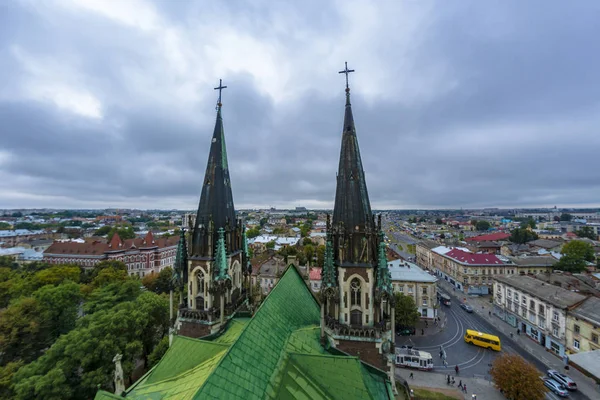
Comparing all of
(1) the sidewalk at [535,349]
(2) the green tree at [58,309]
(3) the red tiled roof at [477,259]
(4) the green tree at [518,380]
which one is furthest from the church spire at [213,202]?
(3) the red tiled roof at [477,259]

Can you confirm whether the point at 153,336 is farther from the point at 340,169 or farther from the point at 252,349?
the point at 340,169

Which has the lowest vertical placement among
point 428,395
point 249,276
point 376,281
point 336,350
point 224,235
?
point 428,395

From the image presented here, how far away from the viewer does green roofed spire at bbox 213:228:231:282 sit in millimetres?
16625

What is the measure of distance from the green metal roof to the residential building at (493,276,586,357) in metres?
36.4

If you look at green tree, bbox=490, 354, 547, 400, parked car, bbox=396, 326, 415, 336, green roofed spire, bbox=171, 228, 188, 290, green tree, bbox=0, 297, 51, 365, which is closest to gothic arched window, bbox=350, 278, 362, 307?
green roofed spire, bbox=171, 228, 188, 290

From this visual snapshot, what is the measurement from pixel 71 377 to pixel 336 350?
2316 centimetres

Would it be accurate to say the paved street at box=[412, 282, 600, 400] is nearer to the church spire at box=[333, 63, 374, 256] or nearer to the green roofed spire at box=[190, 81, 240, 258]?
the church spire at box=[333, 63, 374, 256]

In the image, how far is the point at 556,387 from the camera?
2634cm

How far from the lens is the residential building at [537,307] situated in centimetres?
3388

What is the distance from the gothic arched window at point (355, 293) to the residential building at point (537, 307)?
120ft

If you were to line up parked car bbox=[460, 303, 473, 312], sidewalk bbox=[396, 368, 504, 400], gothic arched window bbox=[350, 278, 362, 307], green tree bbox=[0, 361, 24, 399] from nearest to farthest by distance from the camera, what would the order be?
gothic arched window bbox=[350, 278, 362, 307]
green tree bbox=[0, 361, 24, 399]
sidewalk bbox=[396, 368, 504, 400]
parked car bbox=[460, 303, 473, 312]

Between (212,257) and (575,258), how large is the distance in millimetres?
78840

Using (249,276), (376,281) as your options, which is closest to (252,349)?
(376,281)

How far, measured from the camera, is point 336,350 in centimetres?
1416
